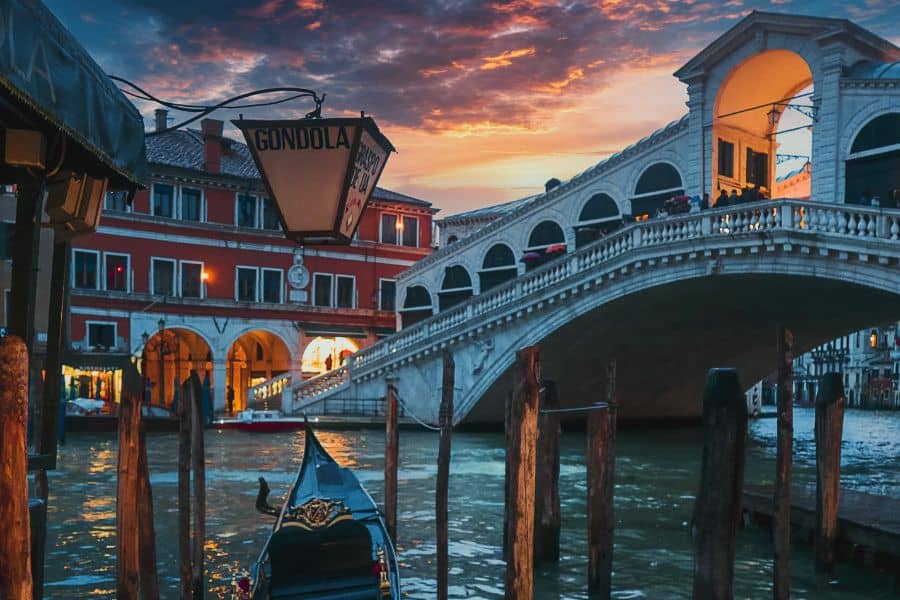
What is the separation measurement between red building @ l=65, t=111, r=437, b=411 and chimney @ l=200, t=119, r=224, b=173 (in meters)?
0.03

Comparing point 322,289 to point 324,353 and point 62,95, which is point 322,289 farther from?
point 62,95

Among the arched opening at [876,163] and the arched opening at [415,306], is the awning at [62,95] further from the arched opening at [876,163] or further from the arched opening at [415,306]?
the arched opening at [415,306]

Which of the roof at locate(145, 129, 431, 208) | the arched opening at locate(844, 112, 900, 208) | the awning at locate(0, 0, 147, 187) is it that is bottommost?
the awning at locate(0, 0, 147, 187)

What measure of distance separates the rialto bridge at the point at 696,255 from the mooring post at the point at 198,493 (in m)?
11.1

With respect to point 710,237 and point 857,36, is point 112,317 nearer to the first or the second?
point 710,237

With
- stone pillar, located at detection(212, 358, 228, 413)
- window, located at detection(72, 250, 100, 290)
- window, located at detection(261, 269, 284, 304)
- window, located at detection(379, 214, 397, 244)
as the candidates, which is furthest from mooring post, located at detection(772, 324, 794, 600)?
window, located at detection(379, 214, 397, 244)

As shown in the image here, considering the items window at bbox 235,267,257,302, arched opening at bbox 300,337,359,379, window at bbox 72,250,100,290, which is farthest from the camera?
arched opening at bbox 300,337,359,379

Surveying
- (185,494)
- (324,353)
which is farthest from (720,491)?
(324,353)

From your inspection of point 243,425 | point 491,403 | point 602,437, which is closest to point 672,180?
point 491,403

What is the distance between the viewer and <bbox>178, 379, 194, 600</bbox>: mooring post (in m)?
6.80

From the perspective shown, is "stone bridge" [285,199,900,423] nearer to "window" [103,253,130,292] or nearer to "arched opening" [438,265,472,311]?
"arched opening" [438,265,472,311]

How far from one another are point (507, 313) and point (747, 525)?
1040 cm

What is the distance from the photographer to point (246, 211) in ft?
90.2

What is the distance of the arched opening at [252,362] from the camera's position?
29.2m
